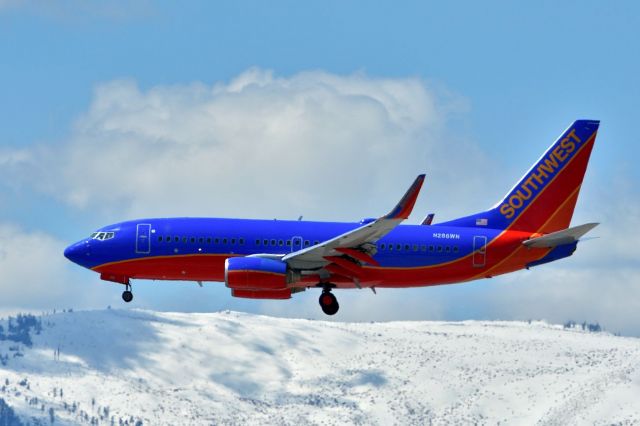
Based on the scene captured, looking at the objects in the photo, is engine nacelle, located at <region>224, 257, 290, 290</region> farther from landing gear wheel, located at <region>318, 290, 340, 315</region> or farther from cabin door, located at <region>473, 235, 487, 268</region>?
cabin door, located at <region>473, 235, 487, 268</region>

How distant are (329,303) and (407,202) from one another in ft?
40.1

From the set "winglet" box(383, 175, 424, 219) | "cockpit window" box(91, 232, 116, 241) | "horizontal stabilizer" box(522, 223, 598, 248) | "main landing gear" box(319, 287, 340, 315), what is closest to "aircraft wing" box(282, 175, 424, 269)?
"winglet" box(383, 175, 424, 219)

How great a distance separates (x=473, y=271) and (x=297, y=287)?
1166cm

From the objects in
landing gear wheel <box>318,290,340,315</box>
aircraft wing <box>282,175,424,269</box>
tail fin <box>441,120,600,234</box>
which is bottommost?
landing gear wheel <box>318,290,340,315</box>

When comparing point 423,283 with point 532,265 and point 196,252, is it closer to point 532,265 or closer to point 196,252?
point 532,265

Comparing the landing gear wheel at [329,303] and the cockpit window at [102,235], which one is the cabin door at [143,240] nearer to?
the cockpit window at [102,235]

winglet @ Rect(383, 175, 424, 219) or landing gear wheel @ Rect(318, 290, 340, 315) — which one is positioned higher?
winglet @ Rect(383, 175, 424, 219)

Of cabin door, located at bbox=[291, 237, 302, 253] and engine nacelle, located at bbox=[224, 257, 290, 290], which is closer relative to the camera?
engine nacelle, located at bbox=[224, 257, 290, 290]

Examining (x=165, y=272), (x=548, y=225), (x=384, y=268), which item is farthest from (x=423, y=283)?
(x=165, y=272)

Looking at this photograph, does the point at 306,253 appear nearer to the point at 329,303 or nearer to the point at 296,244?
the point at 296,244

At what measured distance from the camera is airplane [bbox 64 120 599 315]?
89.0 metres

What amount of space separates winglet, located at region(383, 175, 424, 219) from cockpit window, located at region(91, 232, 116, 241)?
20320 mm

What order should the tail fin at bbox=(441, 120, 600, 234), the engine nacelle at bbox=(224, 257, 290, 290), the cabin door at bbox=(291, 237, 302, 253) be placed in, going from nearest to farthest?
the engine nacelle at bbox=(224, 257, 290, 290), the cabin door at bbox=(291, 237, 302, 253), the tail fin at bbox=(441, 120, 600, 234)

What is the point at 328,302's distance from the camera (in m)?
90.9
